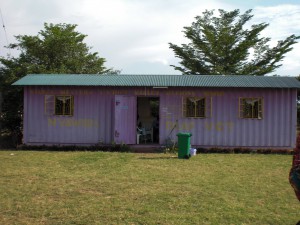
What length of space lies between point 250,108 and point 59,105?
7517 millimetres

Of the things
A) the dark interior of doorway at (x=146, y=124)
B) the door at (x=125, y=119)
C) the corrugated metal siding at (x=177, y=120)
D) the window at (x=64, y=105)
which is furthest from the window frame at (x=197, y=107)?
the window at (x=64, y=105)

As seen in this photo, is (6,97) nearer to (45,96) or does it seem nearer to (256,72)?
(45,96)

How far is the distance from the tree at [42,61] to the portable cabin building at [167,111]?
2.80 m

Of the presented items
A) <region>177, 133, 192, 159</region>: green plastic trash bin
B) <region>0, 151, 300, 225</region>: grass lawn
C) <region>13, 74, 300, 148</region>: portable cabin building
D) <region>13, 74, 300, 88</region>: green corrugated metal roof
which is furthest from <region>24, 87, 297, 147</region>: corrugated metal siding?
<region>0, 151, 300, 225</region>: grass lawn

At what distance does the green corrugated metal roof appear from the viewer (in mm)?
14484

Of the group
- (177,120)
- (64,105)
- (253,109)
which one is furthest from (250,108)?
(64,105)

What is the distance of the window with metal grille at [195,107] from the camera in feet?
48.6

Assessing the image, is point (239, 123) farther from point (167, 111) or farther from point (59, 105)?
point (59, 105)

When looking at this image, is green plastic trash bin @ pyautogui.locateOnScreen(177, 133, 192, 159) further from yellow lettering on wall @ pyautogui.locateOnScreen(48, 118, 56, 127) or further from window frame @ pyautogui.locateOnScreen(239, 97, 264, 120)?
yellow lettering on wall @ pyautogui.locateOnScreen(48, 118, 56, 127)

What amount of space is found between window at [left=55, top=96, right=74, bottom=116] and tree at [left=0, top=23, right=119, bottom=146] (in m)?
2.90

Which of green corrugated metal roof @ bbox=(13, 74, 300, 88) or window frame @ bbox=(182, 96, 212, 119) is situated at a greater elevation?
green corrugated metal roof @ bbox=(13, 74, 300, 88)

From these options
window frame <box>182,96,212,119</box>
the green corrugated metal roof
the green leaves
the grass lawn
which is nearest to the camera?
the grass lawn

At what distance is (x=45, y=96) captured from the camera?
1504cm

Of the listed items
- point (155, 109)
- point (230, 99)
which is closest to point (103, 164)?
point (230, 99)
